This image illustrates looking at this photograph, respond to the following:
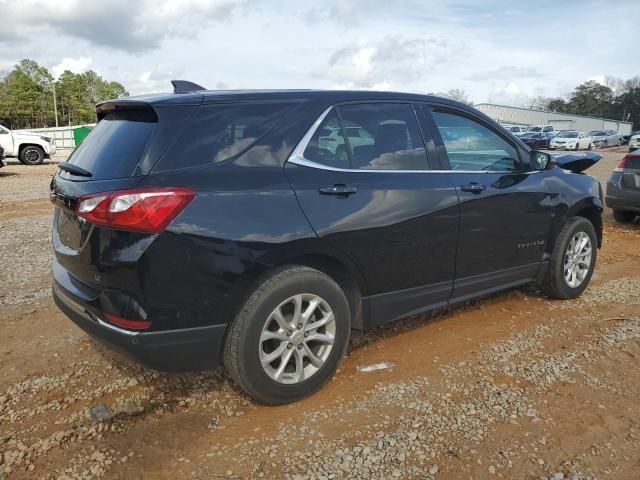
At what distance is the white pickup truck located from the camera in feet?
61.0

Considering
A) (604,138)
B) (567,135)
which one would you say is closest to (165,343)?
(567,135)

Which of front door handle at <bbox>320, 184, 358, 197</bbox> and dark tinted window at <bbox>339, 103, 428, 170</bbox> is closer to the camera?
front door handle at <bbox>320, 184, 358, 197</bbox>

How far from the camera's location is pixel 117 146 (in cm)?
268

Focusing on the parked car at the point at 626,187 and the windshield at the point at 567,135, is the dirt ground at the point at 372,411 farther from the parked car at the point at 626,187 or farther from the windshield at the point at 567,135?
the windshield at the point at 567,135

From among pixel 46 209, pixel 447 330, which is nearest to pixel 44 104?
pixel 46 209

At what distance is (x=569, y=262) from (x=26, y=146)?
2015cm

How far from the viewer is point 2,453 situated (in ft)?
8.11

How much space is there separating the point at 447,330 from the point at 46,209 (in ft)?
27.8

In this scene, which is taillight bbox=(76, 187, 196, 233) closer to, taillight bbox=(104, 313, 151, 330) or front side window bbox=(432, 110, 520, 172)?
taillight bbox=(104, 313, 151, 330)

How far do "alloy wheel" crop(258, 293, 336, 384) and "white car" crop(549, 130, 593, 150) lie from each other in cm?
3842

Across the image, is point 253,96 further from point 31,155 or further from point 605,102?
point 605,102

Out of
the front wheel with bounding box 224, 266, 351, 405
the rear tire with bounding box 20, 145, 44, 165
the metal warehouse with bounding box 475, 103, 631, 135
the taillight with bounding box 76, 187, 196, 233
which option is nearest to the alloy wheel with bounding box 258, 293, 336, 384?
the front wheel with bounding box 224, 266, 351, 405

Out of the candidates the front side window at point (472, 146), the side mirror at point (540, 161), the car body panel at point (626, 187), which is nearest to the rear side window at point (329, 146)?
the front side window at point (472, 146)

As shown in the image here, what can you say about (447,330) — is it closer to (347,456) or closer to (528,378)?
(528,378)
